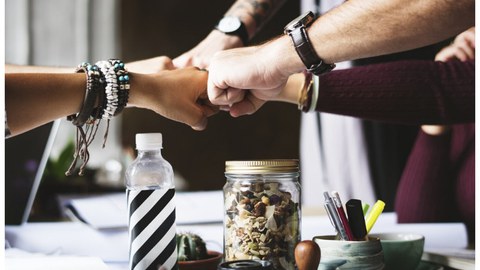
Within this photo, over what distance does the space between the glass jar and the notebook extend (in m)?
0.70

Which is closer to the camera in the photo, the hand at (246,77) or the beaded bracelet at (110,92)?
the beaded bracelet at (110,92)

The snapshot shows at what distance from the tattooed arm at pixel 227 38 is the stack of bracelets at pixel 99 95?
1.54 ft

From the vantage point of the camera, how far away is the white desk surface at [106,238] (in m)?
1.00

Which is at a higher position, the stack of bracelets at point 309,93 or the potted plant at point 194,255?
the stack of bracelets at point 309,93

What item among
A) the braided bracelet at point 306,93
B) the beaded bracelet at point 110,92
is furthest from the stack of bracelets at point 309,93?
the beaded bracelet at point 110,92

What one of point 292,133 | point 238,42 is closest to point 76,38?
point 292,133

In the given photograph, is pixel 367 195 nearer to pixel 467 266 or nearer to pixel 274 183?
pixel 467 266

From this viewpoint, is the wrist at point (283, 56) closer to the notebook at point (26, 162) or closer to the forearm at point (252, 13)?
the forearm at point (252, 13)

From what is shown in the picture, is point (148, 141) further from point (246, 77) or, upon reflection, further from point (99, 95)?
point (246, 77)

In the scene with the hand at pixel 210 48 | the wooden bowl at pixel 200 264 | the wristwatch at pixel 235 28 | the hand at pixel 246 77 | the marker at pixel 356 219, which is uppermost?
the wristwatch at pixel 235 28

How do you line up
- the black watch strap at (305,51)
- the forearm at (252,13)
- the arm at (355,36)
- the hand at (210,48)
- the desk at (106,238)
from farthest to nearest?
the forearm at (252,13), the hand at (210,48), the desk at (106,238), the black watch strap at (305,51), the arm at (355,36)

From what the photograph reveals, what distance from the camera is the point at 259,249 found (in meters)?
0.70

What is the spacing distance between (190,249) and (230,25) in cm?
72

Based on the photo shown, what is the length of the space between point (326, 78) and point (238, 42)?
26 centimetres
